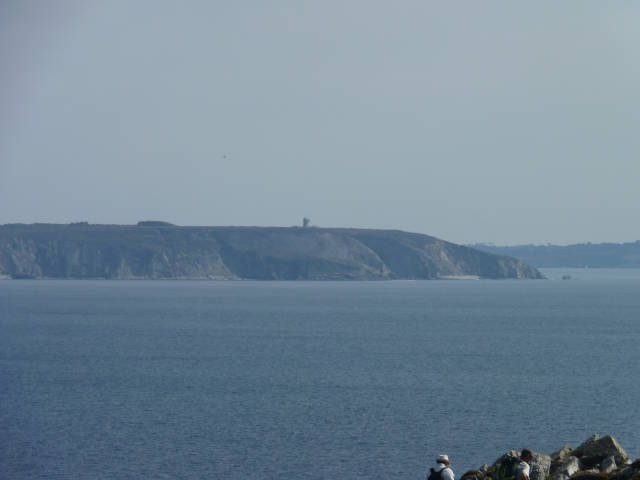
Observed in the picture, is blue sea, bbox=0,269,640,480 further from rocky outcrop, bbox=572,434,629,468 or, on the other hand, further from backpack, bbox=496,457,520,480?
backpack, bbox=496,457,520,480

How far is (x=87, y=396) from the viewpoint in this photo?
2024 inches

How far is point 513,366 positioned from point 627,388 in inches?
466

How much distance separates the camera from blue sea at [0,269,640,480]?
36.6 metres

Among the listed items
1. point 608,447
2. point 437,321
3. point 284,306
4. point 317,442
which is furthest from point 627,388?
point 284,306

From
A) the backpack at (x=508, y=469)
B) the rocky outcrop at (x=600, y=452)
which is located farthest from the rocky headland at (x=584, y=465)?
the backpack at (x=508, y=469)

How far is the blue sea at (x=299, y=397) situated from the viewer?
36594 mm

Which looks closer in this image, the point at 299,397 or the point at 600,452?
the point at 600,452

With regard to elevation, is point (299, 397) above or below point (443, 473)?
below

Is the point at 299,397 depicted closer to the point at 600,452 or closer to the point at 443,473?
the point at 600,452

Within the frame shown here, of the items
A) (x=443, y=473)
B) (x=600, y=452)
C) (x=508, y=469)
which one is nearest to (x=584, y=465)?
(x=600, y=452)

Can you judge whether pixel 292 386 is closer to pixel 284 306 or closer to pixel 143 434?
pixel 143 434

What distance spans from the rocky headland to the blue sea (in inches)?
253

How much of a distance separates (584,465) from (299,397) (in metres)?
24.9

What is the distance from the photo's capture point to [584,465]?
2820 cm
